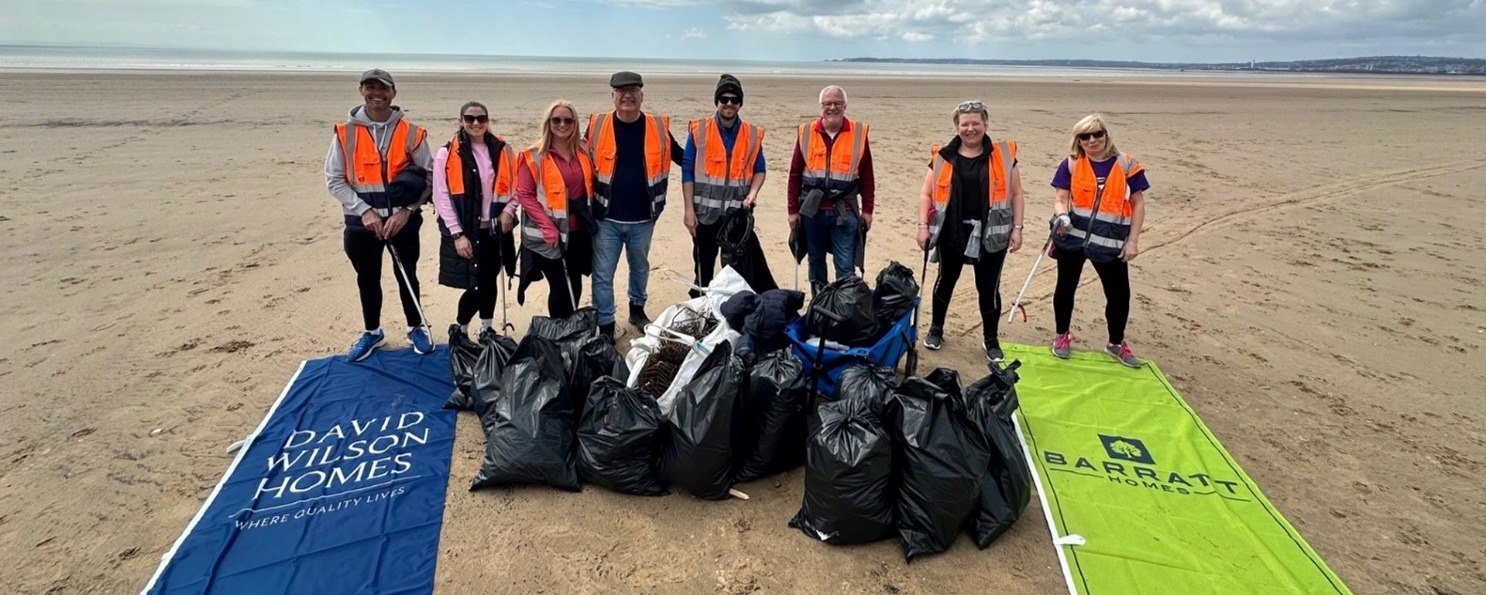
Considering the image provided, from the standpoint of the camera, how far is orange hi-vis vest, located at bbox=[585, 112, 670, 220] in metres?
4.27

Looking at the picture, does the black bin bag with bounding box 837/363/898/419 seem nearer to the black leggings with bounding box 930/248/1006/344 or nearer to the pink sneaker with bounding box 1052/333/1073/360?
the black leggings with bounding box 930/248/1006/344

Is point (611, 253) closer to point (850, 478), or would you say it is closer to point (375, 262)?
point (375, 262)

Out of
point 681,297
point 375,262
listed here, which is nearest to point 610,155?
point 375,262

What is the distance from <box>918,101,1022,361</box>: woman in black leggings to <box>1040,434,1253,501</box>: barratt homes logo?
1327 mm

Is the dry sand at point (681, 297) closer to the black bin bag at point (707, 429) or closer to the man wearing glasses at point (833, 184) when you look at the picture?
the black bin bag at point (707, 429)

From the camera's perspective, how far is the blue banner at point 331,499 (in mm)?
2688

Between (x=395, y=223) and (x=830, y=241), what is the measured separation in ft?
9.26

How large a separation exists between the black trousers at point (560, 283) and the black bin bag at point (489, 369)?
2.56 feet

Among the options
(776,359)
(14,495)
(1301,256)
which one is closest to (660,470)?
(776,359)

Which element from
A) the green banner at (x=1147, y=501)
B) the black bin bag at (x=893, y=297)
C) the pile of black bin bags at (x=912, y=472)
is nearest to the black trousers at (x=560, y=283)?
the black bin bag at (x=893, y=297)

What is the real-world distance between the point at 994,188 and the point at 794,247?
139 cm

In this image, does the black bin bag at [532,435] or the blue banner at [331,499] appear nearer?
the blue banner at [331,499]

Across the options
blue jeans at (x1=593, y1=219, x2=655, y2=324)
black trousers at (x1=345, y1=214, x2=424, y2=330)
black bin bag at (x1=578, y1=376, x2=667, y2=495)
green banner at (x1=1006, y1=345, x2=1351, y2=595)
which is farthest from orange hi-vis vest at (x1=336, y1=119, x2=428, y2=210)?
green banner at (x1=1006, y1=345, x2=1351, y2=595)

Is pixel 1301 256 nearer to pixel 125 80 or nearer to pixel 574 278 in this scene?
pixel 574 278
